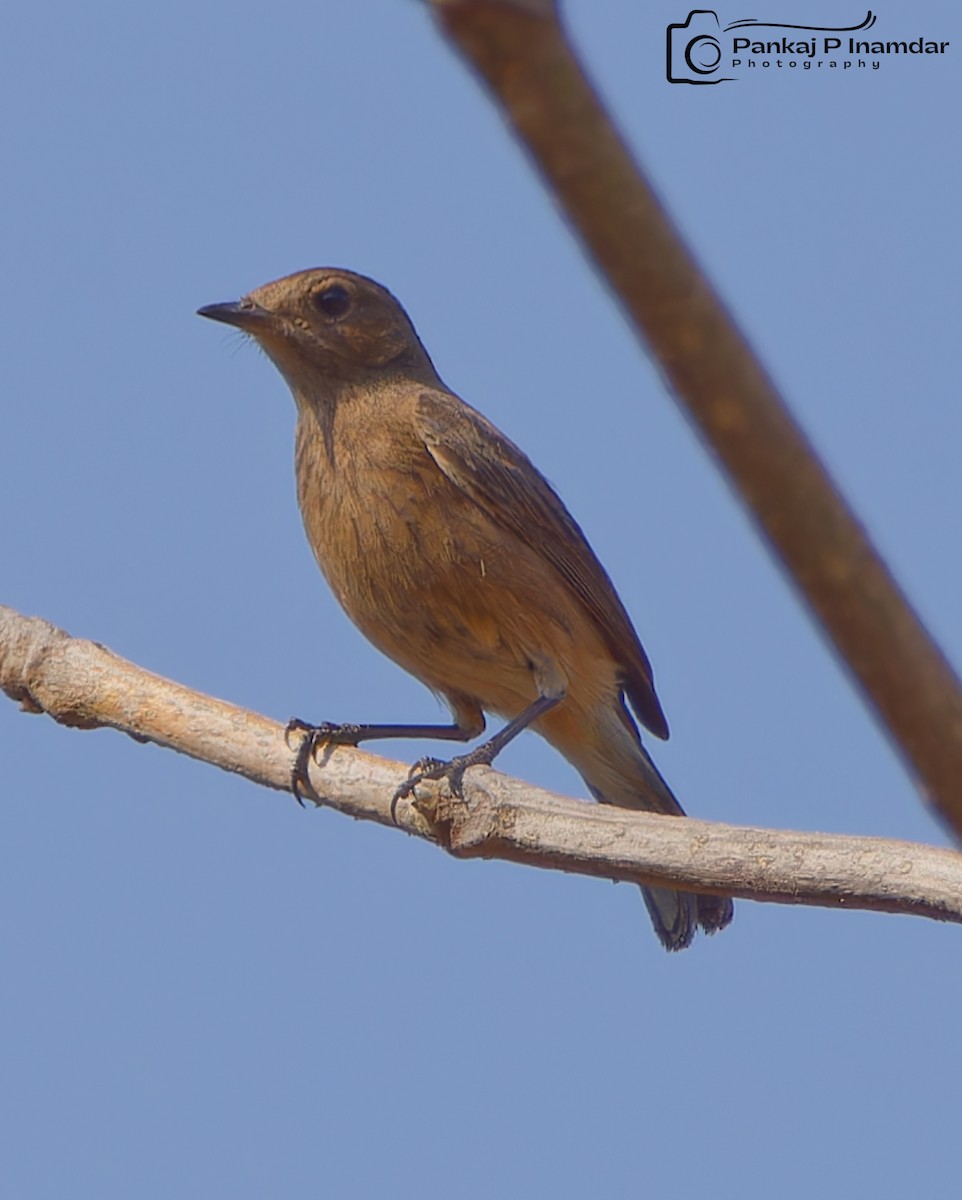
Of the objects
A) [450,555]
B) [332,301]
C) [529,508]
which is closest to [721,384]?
[450,555]

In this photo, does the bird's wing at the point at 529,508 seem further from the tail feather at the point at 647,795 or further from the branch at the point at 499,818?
the branch at the point at 499,818

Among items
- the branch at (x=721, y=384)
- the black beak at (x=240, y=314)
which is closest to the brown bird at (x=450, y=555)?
the black beak at (x=240, y=314)

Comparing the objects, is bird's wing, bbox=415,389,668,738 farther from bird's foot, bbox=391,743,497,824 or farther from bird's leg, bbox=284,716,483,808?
bird's foot, bbox=391,743,497,824

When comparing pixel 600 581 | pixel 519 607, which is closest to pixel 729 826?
pixel 519 607

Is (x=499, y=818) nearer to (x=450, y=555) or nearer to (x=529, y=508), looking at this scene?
(x=450, y=555)

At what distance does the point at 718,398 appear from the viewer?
5.67 feet

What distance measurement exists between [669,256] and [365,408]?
19.8ft

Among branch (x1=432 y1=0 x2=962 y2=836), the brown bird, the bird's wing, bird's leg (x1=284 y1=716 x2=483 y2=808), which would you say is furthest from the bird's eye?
branch (x1=432 y1=0 x2=962 y2=836)

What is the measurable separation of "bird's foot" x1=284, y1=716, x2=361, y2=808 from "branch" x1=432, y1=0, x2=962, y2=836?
190 inches

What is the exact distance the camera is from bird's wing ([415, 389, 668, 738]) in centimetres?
750

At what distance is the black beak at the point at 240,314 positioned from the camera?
7.61 meters

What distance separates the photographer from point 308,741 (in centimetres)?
665

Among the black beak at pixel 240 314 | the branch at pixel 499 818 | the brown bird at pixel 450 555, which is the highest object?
the black beak at pixel 240 314

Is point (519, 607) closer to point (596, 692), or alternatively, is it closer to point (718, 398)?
point (596, 692)
